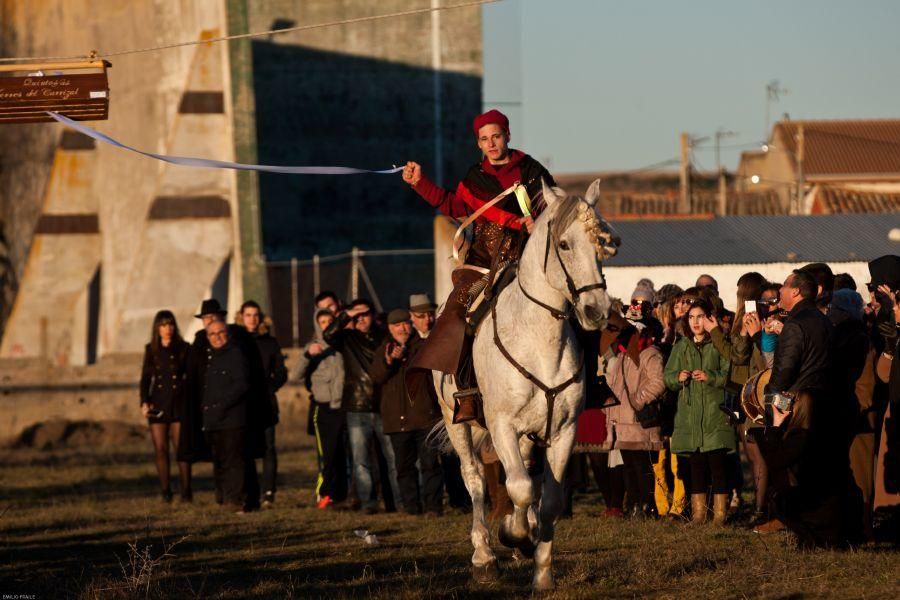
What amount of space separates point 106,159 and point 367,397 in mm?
19566

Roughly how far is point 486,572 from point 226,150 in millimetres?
21436

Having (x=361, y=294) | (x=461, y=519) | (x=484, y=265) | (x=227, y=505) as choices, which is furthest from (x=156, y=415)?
(x=361, y=294)

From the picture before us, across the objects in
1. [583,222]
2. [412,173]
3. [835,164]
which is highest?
[835,164]

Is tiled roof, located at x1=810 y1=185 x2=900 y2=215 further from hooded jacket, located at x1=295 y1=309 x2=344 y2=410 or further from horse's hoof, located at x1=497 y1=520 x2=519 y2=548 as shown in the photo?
horse's hoof, located at x1=497 y1=520 x2=519 y2=548

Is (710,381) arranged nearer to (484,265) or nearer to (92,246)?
(484,265)

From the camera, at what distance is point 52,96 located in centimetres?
1266

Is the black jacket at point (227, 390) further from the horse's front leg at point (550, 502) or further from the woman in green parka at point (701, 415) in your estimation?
the horse's front leg at point (550, 502)

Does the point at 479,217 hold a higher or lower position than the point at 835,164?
lower

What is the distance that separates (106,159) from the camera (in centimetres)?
3534

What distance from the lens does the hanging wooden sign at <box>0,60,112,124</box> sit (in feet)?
41.3

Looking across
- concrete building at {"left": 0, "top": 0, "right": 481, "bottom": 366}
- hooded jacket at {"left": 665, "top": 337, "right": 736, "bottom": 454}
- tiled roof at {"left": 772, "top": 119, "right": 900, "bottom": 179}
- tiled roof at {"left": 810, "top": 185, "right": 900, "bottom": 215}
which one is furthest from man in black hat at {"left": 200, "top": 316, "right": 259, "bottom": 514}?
tiled roof at {"left": 772, "top": 119, "right": 900, "bottom": 179}

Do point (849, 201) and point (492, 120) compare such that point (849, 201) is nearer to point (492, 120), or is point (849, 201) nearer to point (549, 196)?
point (492, 120)

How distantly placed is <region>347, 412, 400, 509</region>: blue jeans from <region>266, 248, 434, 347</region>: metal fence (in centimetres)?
1219

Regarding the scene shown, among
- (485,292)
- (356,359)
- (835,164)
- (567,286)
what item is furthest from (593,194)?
(835,164)
